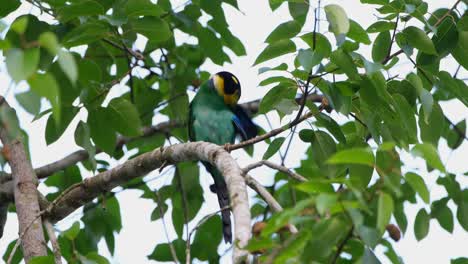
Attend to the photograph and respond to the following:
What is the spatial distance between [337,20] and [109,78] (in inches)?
92.0

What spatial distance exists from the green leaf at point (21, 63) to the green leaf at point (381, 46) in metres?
1.55

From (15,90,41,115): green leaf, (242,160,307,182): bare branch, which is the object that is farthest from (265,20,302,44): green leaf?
(15,90,41,115): green leaf

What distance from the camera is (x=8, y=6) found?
9.84ft

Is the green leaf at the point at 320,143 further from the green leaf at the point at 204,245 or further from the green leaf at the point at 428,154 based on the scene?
the green leaf at the point at 204,245

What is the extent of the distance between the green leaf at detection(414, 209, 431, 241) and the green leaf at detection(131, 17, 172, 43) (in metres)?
1.18

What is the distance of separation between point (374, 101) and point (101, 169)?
193 cm

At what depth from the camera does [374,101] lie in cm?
263

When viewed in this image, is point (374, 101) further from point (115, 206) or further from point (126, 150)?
point (126, 150)

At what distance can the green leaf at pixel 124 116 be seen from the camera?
Result: 319cm

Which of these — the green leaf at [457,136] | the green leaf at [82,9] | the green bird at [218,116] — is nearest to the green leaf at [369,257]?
the green leaf at [82,9]


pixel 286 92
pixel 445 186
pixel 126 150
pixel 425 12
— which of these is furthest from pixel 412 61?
pixel 126 150

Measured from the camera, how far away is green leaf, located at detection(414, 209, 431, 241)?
9.73ft

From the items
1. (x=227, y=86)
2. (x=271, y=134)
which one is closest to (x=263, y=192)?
(x=271, y=134)

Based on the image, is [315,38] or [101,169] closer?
[315,38]
